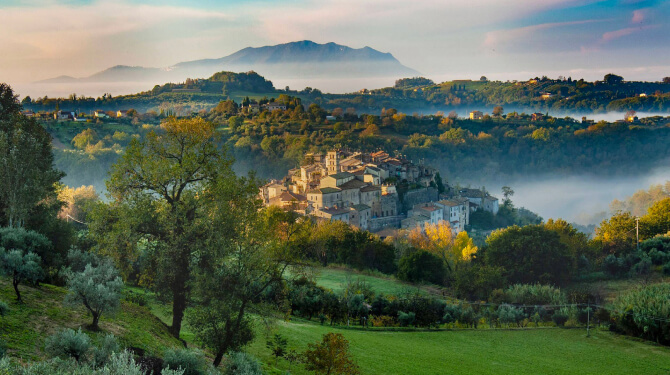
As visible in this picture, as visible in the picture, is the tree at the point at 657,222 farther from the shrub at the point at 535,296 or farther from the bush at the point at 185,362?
the bush at the point at 185,362

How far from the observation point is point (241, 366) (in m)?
8.33

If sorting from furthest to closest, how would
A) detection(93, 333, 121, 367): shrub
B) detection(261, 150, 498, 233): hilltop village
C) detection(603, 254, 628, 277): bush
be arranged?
detection(261, 150, 498, 233): hilltop village, detection(603, 254, 628, 277): bush, detection(93, 333, 121, 367): shrub

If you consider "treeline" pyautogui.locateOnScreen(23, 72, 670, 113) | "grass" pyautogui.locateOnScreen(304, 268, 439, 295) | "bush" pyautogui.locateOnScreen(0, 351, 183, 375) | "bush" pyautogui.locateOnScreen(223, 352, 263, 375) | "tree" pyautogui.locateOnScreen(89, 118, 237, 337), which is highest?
"treeline" pyautogui.locateOnScreen(23, 72, 670, 113)

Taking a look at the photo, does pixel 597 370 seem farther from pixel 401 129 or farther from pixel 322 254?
pixel 401 129

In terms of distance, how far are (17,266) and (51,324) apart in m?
1.40

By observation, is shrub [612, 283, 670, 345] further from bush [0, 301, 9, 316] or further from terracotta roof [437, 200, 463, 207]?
terracotta roof [437, 200, 463, 207]

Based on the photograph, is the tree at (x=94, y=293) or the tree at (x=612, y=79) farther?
the tree at (x=612, y=79)

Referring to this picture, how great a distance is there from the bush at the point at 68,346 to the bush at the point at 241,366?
2.08 metres

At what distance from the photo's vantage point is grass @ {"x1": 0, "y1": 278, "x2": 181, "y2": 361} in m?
8.02

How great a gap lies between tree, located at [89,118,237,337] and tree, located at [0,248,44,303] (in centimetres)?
120

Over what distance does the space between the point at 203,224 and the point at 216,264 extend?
0.83m

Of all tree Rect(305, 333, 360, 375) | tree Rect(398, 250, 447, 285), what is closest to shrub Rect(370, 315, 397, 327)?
tree Rect(305, 333, 360, 375)

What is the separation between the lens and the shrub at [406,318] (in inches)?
651

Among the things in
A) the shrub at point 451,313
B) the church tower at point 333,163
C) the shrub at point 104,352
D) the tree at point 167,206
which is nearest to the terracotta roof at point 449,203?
the church tower at point 333,163
